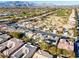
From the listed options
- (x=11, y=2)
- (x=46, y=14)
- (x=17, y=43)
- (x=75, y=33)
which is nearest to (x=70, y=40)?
(x=75, y=33)

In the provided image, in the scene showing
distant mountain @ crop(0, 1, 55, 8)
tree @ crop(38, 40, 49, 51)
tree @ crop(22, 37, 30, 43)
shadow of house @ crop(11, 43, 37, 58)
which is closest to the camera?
shadow of house @ crop(11, 43, 37, 58)

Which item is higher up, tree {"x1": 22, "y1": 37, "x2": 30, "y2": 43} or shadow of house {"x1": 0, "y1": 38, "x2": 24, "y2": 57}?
tree {"x1": 22, "y1": 37, "x2": 30, "y2": 43}

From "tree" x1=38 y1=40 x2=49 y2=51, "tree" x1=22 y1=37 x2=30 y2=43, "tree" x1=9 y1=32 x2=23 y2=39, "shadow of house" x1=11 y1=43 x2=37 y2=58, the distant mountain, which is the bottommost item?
"shadow of house" x1=11 y1=43 x2=37 y2=58

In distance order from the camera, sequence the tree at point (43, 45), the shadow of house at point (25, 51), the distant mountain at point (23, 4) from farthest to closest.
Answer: the distant mountain at point (23, 4), the tree at point (43, 45), the shadow of house at point (25, 51)

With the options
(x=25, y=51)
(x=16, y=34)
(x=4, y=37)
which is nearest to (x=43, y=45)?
(x=25, y=51)

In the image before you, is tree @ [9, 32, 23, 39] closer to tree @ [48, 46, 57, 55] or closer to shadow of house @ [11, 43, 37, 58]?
shadow of house @ [11, 43, 37, 58]

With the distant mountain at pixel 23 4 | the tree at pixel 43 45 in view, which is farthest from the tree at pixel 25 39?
the distant mountain at pixel 23 4

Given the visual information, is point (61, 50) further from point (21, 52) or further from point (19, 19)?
point (19, 19)

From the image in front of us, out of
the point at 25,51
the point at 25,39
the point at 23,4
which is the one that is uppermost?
the point at 23,4

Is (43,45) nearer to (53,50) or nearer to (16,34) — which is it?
(53,50)

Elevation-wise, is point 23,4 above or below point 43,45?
above

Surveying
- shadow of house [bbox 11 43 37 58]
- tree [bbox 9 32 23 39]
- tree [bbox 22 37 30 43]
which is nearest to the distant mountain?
tree [bbox 9 32 23 39]

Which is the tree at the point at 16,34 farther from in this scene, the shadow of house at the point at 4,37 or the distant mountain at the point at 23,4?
the distant mountain at the point at 23,4
